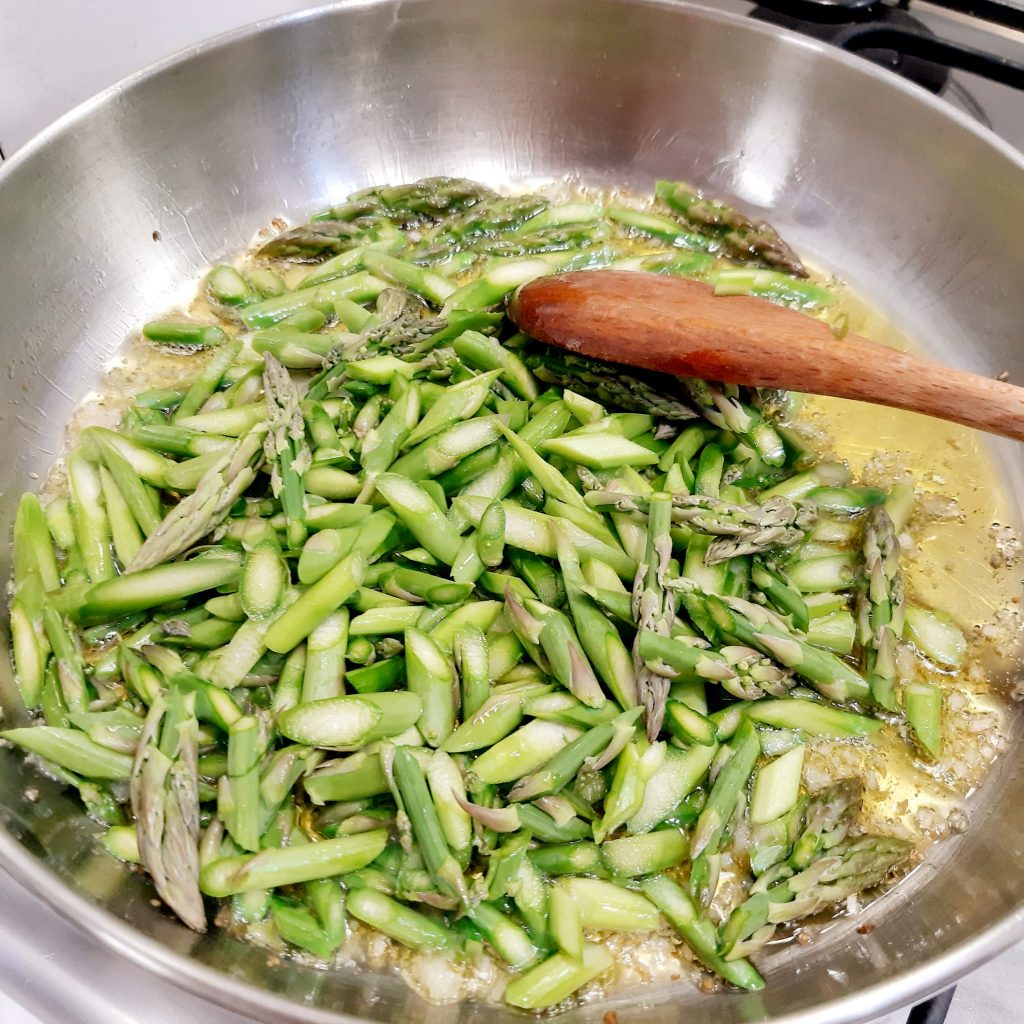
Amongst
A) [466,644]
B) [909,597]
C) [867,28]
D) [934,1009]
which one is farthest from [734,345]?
[867,28]

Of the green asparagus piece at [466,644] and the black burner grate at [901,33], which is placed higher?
the black burner grate at [901,33]

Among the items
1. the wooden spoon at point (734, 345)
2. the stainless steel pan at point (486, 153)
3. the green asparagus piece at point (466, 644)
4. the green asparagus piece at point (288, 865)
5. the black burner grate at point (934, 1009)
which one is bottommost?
the black burner grate at point (934, 1009)

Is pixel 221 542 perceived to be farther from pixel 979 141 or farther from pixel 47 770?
pixel 979 141

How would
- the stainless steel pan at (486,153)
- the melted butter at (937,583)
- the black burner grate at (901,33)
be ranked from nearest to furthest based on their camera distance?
the melted butter at (937,583) → the stainless steel pan at (486,153) → the black burner grate at (901,33)

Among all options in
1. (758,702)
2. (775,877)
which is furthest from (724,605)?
(775,877)

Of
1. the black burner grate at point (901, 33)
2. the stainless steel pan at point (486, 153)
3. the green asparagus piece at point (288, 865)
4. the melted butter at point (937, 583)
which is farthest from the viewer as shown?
the black burner grate at point (901, 33)

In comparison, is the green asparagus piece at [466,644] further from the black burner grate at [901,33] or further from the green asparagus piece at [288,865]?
the black burner grate at [901,33]

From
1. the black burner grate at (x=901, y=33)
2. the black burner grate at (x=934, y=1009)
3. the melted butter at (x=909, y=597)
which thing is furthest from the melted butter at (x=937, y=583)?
the black burner grate at (x=901, y=33)
